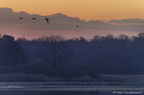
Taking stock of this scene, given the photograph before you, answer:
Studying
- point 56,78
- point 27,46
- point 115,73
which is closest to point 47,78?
point 56,78

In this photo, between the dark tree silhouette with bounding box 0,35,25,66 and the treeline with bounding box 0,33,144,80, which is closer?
the treeline with bounding box 0,33,144,80

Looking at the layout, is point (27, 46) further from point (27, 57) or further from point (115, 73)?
point (115, 73)

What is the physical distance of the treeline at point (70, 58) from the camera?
7162cm

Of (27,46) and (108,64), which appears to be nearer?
(108,64)

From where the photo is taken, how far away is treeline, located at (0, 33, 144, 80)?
235 feet

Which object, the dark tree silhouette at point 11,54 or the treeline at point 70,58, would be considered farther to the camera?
the dark tree silhouette at point 11,54

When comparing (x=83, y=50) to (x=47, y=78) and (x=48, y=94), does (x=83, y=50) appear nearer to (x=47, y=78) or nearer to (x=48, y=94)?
(x=47, y=78)

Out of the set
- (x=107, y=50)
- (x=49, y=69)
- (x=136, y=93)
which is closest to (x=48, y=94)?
(x=136, y=93)

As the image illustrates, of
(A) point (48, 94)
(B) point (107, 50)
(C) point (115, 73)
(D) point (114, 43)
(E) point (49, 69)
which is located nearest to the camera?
(A) point (48, 94)

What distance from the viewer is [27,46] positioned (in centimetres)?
10631

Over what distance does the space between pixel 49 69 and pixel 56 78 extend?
12.6 feet

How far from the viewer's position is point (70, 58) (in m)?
90.6

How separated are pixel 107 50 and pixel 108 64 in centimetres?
1146

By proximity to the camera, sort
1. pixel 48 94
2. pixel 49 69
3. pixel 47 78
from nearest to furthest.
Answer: pixel 48 94
pixel 47 78
pixel 49 69
